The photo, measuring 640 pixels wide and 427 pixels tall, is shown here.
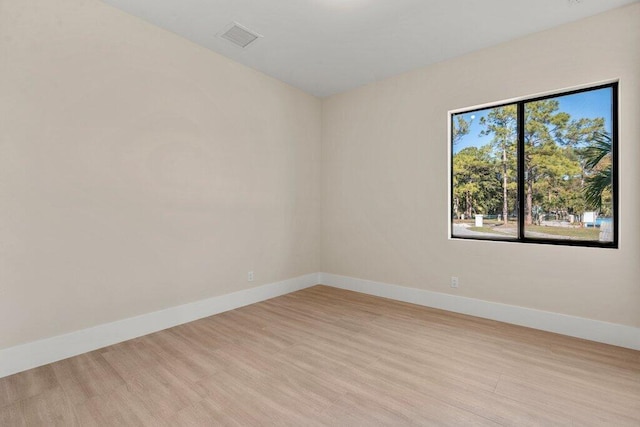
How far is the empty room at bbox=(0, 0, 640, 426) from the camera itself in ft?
6.93

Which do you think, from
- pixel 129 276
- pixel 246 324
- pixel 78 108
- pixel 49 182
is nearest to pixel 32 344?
pixel 129 276

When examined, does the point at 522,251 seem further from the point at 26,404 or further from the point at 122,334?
the point at 26,404

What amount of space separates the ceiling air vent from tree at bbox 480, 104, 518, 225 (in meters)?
2.78

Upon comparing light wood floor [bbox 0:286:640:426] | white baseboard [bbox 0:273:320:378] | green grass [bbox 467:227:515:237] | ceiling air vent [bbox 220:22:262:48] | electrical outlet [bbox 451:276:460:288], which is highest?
ceiling air vent [bbox 220:22:262:48]

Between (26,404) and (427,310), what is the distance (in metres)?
3.57

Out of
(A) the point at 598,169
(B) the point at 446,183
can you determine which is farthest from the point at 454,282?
(A) the point at 598,169

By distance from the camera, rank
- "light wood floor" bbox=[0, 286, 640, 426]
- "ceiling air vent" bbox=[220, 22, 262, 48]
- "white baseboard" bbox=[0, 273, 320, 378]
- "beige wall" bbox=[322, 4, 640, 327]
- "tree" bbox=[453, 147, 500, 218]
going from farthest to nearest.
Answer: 1. "tree" bbox=[453, 147, 500, 218]
2. "ceiling air vent" bbox=[220, 22, 262, 48]
3. "beige wall" bbox=[322, 4, 640, 327]
4. "white baseboard" bbox=[0, 273, 320, 378]
5. "light wood floor" bbox=[0, 286, 640, 426]

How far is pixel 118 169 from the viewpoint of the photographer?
2797 millimetres

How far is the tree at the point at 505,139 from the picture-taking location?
343 centimetres

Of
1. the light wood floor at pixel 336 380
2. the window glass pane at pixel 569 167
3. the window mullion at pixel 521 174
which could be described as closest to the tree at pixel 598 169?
the window glass pane at pixel 569 167

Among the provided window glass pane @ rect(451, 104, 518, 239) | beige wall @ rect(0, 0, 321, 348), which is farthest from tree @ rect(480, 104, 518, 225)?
beige wall @ rect(0, 0, 321, 348)

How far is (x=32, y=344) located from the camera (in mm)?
2340

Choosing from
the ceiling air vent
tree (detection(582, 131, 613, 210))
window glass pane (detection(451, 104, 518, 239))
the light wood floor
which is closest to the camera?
the light wood floor

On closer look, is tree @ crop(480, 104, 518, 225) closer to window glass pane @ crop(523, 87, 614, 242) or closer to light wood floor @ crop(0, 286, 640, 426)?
window glass pane @ crop(523, 87, 614, 242)
